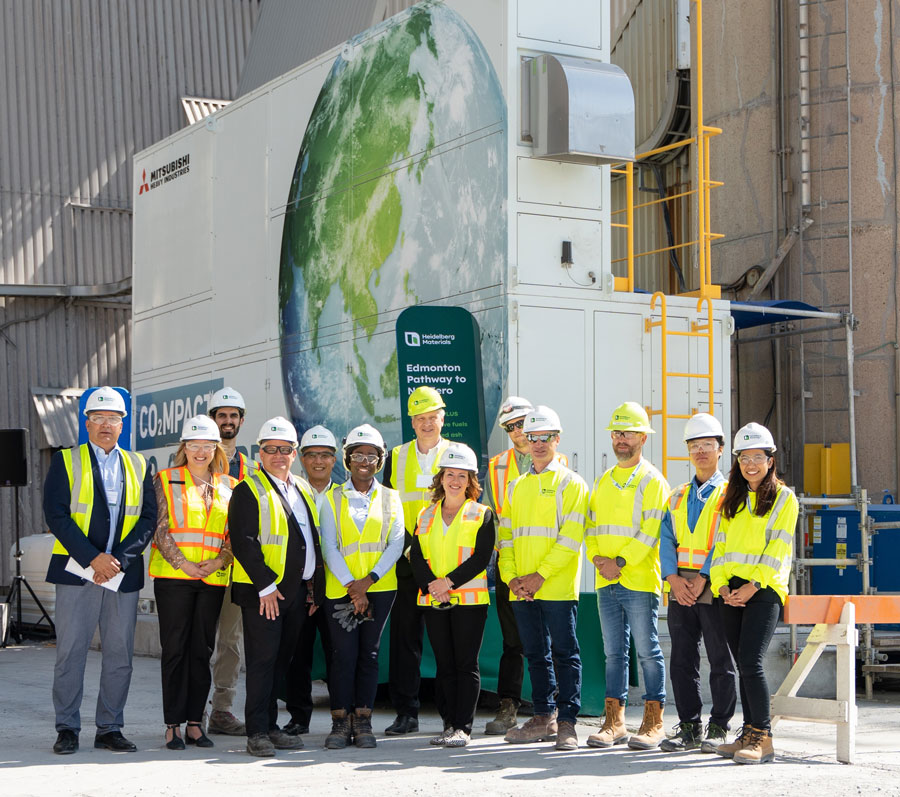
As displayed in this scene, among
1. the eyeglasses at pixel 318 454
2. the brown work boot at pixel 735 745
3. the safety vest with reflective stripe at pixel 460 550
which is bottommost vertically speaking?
the brown work boot at pixel 735 745

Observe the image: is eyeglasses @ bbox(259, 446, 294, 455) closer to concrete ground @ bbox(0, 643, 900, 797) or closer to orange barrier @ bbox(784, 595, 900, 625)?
concrete ground @ bbox(0, 643, 900, 797)

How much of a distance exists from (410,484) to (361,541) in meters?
0.88

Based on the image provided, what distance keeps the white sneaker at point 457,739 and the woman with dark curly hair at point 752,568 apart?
146 centimetres

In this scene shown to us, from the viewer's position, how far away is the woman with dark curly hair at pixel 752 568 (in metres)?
7.24

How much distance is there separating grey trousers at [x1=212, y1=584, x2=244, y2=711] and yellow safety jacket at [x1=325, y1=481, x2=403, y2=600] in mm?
926

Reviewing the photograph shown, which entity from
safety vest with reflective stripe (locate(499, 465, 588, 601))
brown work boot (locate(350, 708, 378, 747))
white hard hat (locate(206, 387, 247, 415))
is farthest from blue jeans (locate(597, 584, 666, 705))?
white hard hat (locate(206, 387, 247, 415))

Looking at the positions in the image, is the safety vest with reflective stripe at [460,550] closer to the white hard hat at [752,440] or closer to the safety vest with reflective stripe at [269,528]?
the safety vest with reflective stripe at [269,528]

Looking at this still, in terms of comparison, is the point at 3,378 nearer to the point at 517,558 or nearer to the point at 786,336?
the point at 786,336

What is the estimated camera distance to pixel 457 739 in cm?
772

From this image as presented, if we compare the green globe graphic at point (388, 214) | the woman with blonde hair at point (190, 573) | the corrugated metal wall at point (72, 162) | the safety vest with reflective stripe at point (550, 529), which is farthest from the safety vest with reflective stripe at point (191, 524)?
the corrugated metal wall at point (72, 162)

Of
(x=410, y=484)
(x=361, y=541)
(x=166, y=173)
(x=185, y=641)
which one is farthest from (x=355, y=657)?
(x=166, y=173)

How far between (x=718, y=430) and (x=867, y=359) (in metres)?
6.61

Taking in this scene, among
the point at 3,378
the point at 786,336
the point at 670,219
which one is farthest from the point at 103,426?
the point at 3,378

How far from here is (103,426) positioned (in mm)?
7617
